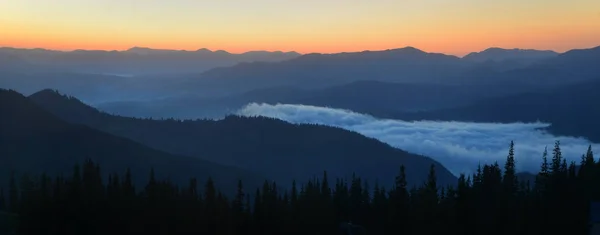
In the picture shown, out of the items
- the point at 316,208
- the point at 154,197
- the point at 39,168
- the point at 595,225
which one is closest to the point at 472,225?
the point at 595,225

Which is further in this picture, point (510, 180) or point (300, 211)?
point (510, 180)

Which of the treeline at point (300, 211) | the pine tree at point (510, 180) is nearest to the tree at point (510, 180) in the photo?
the pine tree at point (510, 180)

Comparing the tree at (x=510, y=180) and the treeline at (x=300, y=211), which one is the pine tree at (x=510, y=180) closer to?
the tree at (x=510, y=180)

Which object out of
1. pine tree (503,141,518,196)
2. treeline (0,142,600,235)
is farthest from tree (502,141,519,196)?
treeline (0,142,600,235)

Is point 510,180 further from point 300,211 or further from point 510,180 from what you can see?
point 300,211

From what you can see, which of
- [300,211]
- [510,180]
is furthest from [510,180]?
[300,211]

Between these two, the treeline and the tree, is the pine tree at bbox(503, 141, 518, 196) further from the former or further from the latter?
the treeline

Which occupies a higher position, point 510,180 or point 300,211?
point 510,180

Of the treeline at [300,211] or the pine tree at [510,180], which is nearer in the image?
the treeline at [300,211]
